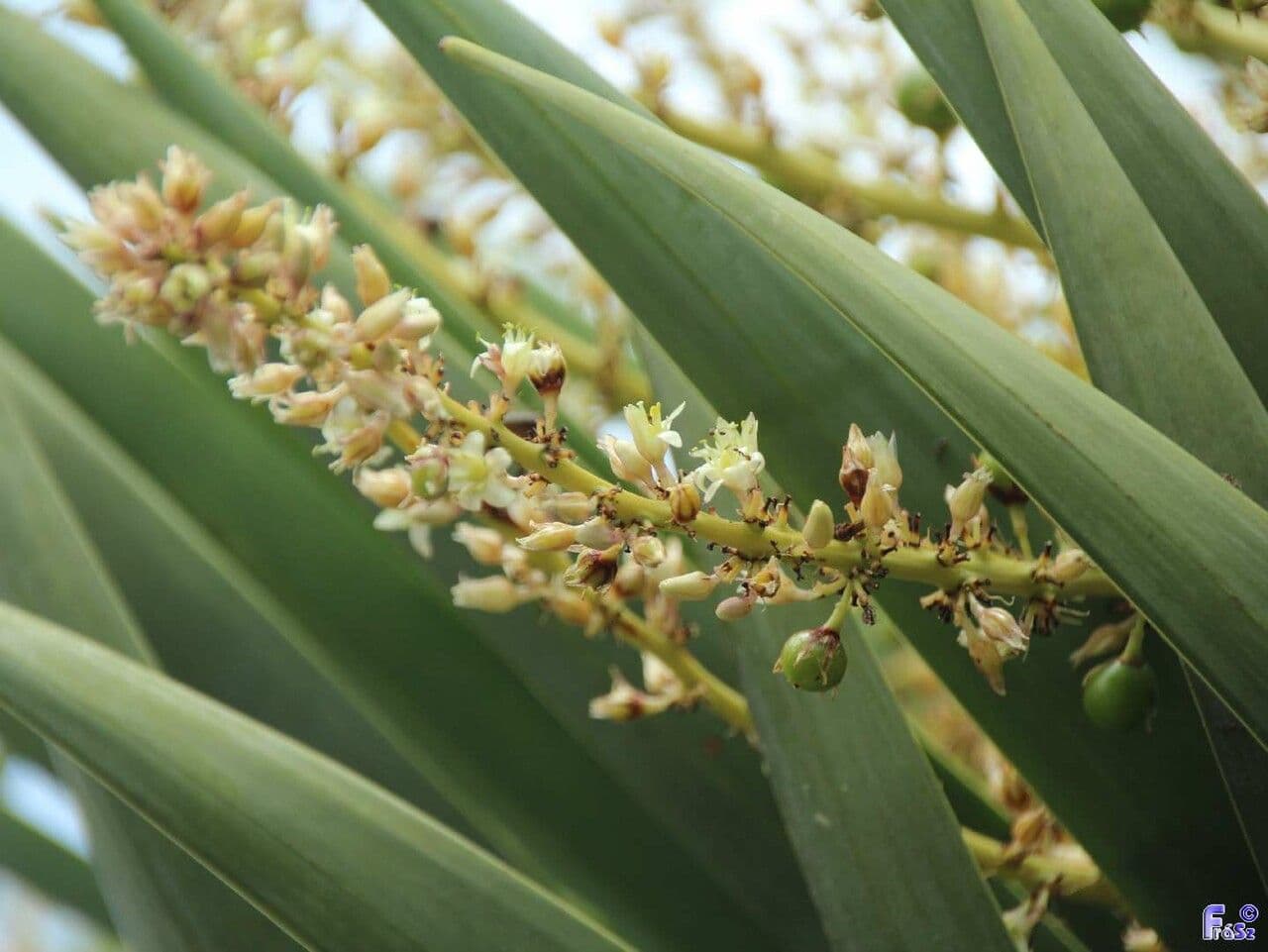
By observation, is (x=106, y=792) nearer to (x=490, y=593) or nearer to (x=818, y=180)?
(x=490, y=593)

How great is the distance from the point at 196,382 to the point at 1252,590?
549mm

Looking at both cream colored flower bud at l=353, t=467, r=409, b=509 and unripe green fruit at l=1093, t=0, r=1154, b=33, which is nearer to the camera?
cream colored flower bud at l=353, t=467, r=409, b=509

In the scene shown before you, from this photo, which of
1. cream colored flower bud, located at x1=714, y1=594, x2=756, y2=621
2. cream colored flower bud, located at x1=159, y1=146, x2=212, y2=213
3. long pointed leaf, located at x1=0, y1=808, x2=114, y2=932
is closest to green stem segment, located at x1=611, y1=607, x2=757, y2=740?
cream colored flower bud, located at x1=714, y1=594, x2=756, y2=621

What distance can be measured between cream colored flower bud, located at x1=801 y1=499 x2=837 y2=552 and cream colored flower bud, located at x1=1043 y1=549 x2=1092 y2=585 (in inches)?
3.2

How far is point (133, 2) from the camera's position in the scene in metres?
0.66

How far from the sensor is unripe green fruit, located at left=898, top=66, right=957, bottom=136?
2.09ft

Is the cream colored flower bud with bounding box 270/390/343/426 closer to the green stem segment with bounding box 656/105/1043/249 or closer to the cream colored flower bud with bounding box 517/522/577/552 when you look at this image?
the cream colored flower bud with bounding box 517/522/577/552

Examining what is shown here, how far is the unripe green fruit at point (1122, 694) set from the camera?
1.31 feet

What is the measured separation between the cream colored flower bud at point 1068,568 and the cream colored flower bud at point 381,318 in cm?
21

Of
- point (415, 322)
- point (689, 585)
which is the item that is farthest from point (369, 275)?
point (689, 585)

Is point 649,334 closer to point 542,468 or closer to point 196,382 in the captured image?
point 542,468

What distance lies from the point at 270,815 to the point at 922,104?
0.47 meters

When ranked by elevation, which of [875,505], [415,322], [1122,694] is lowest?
[1122,694]

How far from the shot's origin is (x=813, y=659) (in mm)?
363
